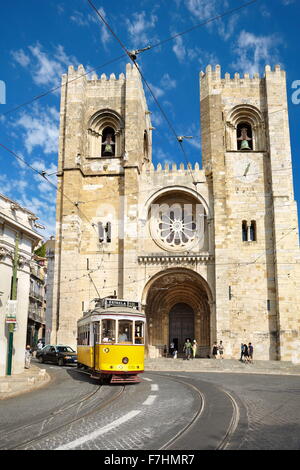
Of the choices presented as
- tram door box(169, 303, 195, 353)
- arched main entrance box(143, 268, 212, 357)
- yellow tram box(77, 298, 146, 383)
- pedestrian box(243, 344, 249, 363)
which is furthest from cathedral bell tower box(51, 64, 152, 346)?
yellow tram box(77, 298, 146, 383)

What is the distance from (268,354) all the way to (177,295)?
7018mm

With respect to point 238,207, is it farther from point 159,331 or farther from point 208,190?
point 159,331

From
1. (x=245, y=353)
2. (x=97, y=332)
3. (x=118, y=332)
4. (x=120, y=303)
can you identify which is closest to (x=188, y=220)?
(x=245, y=353)

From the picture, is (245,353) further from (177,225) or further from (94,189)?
(94,189)

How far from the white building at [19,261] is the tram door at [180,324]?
13390 millimetres

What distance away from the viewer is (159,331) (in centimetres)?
2908

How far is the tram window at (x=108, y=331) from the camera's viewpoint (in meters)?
13.7

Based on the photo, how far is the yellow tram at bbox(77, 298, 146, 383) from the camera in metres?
13.4

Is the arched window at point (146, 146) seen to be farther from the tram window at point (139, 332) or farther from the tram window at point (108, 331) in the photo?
the tram window at point (108, 331)

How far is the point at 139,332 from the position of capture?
46.5 ft

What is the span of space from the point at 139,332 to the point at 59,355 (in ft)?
33.2

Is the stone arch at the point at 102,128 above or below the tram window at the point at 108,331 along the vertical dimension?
above

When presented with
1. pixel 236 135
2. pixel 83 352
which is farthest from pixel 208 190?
pixel 83 352

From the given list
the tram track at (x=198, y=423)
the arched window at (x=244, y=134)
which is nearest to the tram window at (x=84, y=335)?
the tram track at (x=198, y=423)
